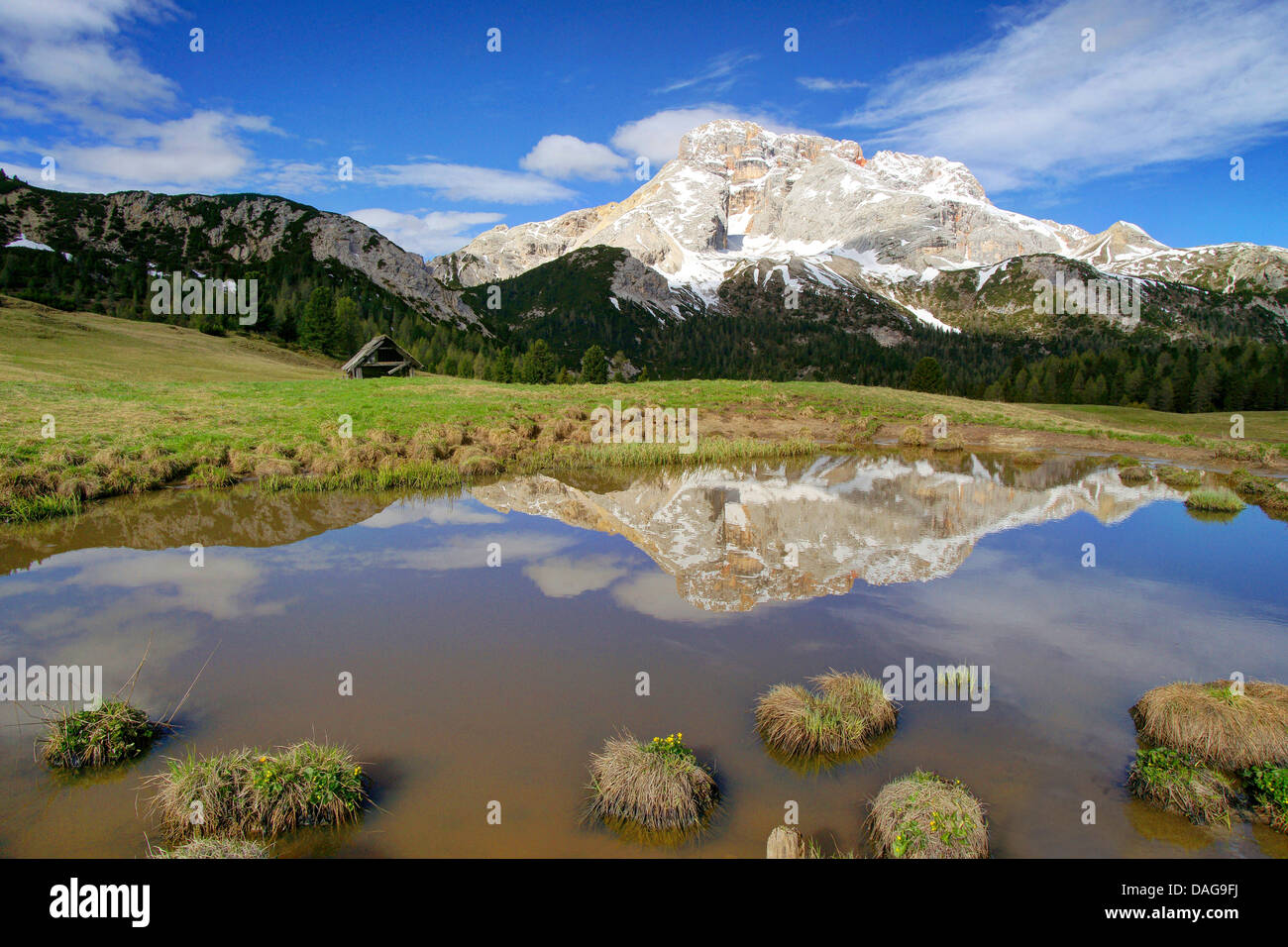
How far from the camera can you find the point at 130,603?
44.3ft

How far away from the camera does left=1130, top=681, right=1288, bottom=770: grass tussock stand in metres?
8.10

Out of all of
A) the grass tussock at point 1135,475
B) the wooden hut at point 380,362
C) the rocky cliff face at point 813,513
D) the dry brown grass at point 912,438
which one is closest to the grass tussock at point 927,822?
the rocky cliff face at point 813,513

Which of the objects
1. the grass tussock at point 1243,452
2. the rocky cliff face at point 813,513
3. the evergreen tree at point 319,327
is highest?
the evergreen tree at point 319,327

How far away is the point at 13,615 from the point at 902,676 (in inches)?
654

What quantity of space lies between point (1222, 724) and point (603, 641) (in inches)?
353

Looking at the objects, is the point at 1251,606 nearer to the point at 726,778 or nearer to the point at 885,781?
the point at 885,781

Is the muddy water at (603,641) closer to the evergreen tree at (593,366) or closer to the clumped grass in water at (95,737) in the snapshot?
the clumped grass in water at (95,737)

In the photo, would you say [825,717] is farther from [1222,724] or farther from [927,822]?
[1222,724]

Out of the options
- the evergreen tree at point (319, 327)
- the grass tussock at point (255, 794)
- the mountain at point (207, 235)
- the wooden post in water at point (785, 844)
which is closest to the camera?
the wooden post in water at point (785, 844)

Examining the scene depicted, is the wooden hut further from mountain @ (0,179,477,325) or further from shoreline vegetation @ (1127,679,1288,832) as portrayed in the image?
mountain @ (0,179,477,325)

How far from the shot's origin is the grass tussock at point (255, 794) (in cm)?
688

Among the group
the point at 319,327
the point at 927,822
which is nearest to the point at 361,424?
the point at 927,822

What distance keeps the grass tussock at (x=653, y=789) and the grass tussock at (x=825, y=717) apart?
1.46 m

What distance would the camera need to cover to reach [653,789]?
7133mm
